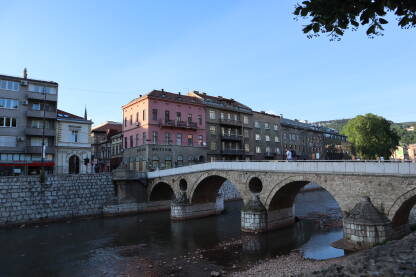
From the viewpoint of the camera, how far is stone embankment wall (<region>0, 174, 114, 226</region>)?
84.8 feet

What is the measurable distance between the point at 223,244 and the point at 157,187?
57.4ft

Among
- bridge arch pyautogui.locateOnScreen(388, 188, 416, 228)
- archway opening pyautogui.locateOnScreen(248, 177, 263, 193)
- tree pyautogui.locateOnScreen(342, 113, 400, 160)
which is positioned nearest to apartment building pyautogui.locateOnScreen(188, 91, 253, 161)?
tree pyautogui.locateOnScreen(342, 113, 400, 160)

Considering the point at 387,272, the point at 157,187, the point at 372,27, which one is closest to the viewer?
the point at 372,27

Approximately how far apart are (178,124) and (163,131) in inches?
98.5

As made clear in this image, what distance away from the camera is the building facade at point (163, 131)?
38594mm

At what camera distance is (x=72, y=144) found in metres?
35.0

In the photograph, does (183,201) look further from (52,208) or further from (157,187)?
(52,208)

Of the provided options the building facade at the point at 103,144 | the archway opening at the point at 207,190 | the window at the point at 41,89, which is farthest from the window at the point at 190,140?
the window at the point at 41,89

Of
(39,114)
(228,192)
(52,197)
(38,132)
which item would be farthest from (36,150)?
(228,192)

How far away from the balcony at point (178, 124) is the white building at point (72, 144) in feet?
31.8

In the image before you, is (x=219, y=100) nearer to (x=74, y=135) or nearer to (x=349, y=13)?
(x=74, y=135)

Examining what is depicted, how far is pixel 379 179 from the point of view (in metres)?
15.3

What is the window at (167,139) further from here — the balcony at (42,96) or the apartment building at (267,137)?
the apartment building at (267,137)

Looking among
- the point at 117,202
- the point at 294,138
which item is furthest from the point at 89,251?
the point at 294,138
